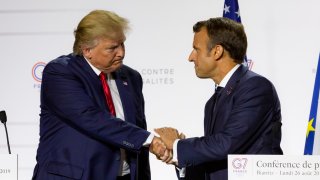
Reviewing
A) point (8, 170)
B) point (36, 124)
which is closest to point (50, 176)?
point (8, 170)

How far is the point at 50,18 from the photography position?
5.57 metres

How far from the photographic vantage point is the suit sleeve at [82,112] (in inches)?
137

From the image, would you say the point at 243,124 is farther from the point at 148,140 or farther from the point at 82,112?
the point at 82,112

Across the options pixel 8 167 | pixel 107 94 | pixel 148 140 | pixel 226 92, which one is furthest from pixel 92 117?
pixel 226 92

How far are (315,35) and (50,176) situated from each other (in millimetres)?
2549

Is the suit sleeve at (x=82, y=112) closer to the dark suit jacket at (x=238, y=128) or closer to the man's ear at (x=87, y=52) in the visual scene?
the man's ear at (x=87, y=52)

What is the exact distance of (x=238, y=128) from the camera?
10.6 feet

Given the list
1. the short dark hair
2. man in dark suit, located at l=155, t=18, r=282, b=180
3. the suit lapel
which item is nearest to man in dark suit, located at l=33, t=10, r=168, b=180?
man in dark suit, located at l=155, t=18, r=282, b=180

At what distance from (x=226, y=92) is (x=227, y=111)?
3.9 inches

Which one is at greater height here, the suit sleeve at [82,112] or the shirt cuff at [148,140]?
the suit sleeve at [82,112]

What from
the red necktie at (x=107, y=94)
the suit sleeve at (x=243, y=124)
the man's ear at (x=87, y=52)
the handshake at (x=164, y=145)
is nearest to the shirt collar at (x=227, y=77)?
the suit sleeve at (x=243, y=124)

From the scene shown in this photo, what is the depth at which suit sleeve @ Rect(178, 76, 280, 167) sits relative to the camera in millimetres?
3236

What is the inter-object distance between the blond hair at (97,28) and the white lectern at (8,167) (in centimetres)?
76

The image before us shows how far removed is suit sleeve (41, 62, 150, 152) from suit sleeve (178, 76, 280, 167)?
0.36 m
